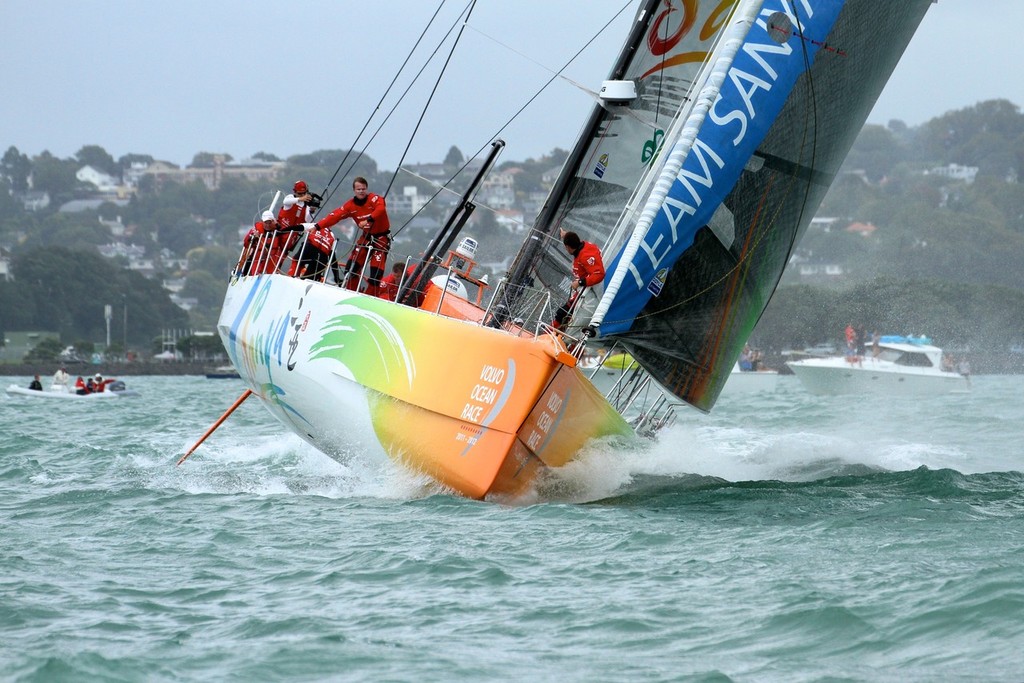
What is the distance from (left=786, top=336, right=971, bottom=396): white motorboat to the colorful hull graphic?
15.6 meters

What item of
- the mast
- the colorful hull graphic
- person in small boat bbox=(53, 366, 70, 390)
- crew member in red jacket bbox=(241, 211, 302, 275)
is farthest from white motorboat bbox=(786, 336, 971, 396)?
the colorful hull graphic

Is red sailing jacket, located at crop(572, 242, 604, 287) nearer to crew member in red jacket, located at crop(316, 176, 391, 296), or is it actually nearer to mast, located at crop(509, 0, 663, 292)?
mast, located at crop(509, 0, 663, 292)

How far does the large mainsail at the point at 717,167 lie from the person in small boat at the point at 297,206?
1883mm

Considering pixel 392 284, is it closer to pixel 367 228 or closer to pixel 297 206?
pixel 367 228

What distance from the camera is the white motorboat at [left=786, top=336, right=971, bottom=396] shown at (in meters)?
22.1

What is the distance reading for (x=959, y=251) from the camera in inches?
1671

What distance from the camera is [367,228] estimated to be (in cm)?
827

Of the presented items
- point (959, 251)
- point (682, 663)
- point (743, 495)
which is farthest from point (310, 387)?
point (959, 251)

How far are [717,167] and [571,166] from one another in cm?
178

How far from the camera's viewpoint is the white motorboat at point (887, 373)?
22125mm

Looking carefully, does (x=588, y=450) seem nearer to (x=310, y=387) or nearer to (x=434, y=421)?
(x=434, y=421)

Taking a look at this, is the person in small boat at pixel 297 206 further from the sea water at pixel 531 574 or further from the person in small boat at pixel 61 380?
the person in small boat at pixel 61 380

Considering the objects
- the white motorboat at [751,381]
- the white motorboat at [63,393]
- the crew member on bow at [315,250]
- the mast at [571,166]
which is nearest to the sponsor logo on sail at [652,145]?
the mast at [571,166]

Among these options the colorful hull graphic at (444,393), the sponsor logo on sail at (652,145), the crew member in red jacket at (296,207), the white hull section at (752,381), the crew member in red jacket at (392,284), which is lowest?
the white hull section at (752,381)
